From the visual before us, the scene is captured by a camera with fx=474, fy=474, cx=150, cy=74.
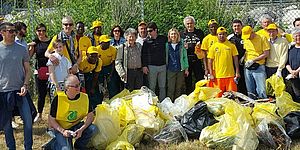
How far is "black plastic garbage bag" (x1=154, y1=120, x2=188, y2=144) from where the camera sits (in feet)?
20.1

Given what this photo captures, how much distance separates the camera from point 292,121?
618 centimetres

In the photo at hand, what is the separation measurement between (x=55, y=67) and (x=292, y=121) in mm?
3201

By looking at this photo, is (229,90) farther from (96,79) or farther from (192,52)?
(96,79)

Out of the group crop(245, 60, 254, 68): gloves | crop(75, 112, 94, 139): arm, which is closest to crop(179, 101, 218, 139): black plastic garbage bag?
crop(75, 112, 94, 139): arm

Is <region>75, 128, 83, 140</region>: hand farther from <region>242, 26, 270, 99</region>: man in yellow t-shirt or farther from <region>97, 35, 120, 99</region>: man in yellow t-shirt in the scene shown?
<region>242, 26, 270, 99</region>: man in yellow t-shirt

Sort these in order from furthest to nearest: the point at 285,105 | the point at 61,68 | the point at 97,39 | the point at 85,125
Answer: the point at 97,39 < the point at 285,105 < the point at 61,68 < the point at 85,125

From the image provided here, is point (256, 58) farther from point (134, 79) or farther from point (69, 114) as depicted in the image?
point (69, 114)

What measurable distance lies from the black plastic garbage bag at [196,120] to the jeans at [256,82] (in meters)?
1.41

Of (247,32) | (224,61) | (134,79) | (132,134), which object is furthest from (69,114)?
(247,32)

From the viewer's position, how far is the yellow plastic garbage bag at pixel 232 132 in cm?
564

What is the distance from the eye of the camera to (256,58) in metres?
7.27

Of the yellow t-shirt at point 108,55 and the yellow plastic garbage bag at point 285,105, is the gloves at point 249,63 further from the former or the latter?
the yellow t-shirt at point 108,55

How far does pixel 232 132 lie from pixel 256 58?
1892 mm

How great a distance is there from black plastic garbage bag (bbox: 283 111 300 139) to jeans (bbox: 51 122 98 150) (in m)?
2.49
